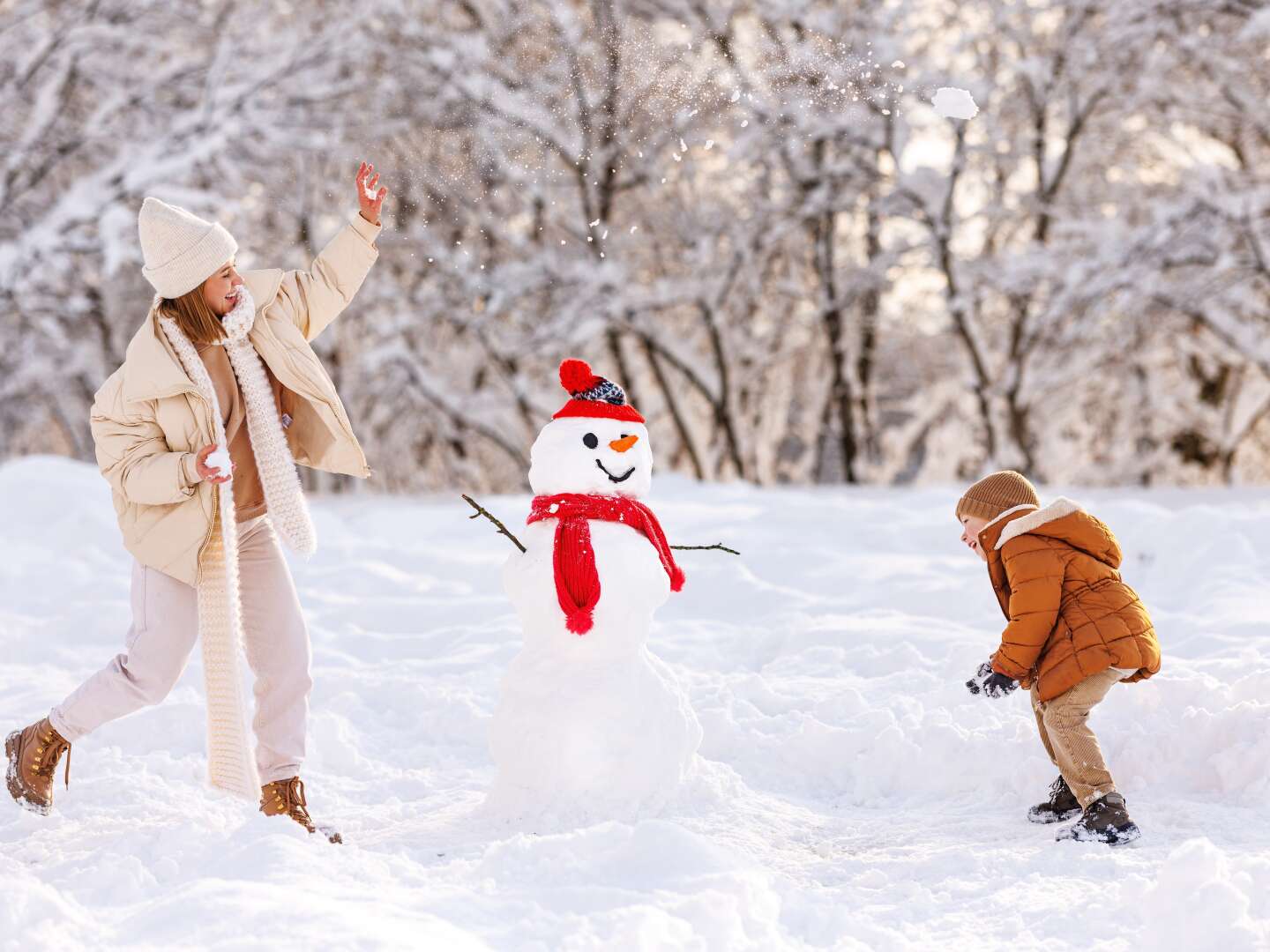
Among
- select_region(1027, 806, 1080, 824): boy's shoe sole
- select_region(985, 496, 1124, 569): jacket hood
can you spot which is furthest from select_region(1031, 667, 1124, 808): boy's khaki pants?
select_region(985, 496, 1124, 569): jacket hood

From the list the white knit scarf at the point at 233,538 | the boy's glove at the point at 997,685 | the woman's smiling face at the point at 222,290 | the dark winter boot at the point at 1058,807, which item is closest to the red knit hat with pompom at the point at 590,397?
the white knit scarf at the point at 233,538

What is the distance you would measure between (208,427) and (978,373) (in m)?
10.6

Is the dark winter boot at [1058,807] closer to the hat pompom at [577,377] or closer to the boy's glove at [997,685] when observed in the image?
the boy's glove at [997,685]

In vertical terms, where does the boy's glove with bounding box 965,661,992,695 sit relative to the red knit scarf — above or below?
below

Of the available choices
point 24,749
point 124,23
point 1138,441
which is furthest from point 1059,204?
point 24,749

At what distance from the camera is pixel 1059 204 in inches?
545

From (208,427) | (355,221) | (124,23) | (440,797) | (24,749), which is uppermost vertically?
(124,23)

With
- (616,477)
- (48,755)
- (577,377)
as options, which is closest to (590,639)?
(616,477)

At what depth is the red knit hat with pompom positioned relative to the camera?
3.44 meters

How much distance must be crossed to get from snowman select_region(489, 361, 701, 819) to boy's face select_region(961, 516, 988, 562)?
842mm

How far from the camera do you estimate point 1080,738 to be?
307cm

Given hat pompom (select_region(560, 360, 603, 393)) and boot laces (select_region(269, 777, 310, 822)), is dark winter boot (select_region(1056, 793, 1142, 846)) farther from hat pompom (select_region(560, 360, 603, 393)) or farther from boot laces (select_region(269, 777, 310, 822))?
boot laces (select_region(269, 777, 310, 822))

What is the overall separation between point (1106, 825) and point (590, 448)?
1.68 meters

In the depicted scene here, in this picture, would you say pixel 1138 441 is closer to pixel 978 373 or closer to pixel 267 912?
pixel 978 373
